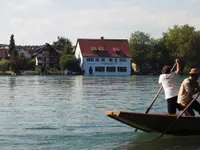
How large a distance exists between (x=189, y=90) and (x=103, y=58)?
299ft

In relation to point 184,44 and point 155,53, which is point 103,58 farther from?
point 184,44

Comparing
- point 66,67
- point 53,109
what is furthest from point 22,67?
point 53,109

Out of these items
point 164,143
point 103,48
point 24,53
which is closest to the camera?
point 164,143

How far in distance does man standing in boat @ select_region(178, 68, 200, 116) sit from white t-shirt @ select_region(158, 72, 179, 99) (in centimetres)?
17

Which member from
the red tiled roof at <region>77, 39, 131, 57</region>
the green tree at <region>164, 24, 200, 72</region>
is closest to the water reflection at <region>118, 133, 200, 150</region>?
the green tree at <region>164, 24, 200, 72</region>

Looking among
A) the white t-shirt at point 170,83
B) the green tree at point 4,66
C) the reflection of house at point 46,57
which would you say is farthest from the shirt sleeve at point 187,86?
the reflection of house at point 46,57

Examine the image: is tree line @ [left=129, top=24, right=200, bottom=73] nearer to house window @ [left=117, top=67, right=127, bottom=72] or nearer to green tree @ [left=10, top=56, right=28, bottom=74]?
house window @ [left=117, top=67, right=127, bottom=72]

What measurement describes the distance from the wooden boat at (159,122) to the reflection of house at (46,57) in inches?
3995

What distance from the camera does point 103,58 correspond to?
103 metres

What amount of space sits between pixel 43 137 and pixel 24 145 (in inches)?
44.4

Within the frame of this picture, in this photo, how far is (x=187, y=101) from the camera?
12625mm

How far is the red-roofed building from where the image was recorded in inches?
4033

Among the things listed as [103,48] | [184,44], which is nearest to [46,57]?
[103,48]

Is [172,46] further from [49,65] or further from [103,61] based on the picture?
[49,65]
